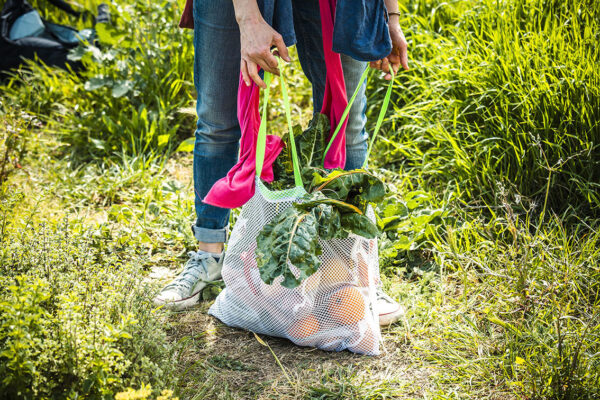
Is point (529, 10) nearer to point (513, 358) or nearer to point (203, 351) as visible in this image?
point (513, 358)

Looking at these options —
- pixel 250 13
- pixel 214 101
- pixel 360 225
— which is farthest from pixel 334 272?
pixel 250 13

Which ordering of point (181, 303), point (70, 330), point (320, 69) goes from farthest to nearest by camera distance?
1. point (181, 303)
2. point (320, 69)
3. point (70, 330)

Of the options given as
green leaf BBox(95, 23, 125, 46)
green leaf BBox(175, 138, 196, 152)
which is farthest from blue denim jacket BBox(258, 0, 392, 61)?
green leaf BBox(95, 23, 125, 46)

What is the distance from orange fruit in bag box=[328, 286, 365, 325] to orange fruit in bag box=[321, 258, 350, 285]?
0.13 feet

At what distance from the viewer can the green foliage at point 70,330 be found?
1.33m

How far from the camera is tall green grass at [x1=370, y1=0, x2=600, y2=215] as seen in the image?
2410 millimetres

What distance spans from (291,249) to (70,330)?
63 centimetres

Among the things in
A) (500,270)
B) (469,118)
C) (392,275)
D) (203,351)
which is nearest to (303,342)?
(203,351)

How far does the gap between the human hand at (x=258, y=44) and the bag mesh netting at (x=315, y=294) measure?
1.24ft

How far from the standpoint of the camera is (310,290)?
5.83 ft

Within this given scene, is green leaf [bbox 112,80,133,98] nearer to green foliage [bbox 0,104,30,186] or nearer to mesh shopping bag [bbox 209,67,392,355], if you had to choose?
green foliage [bbox 0,104,30,186]

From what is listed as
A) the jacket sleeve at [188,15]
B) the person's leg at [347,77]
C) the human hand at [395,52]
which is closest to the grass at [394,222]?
the person's leg at [347,77]

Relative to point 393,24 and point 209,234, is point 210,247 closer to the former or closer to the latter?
point 209,234

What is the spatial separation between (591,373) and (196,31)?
1690 mm
